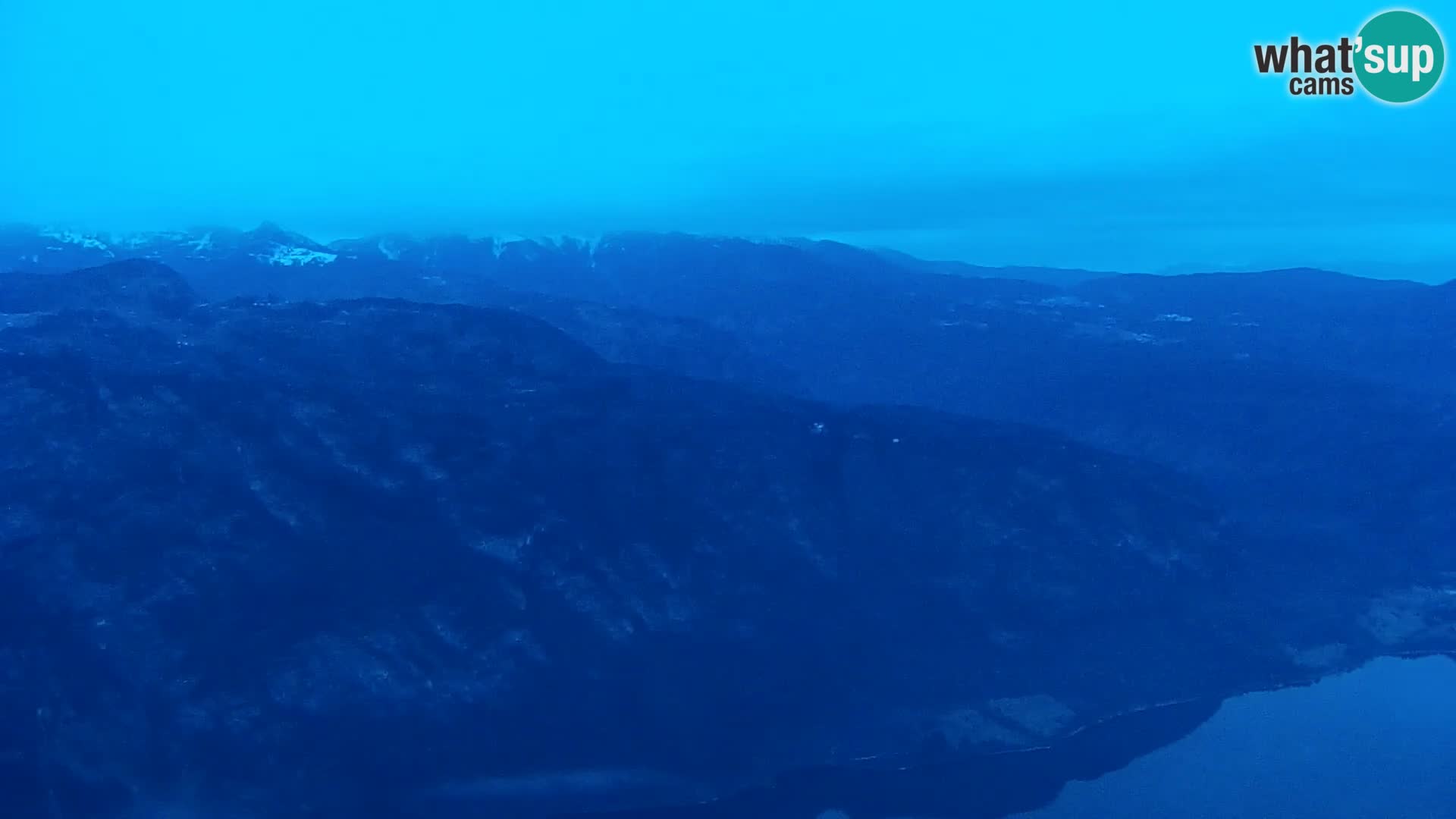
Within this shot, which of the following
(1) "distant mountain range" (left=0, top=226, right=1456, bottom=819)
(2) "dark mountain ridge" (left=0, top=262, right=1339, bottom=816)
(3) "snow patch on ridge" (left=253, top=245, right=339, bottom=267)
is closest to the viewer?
(2) "dark mountain ridge" (left=0, top=262, right=1339, bottom=816)

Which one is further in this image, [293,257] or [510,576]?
[293,257]

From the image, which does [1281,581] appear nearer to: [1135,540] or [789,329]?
[1135,540]

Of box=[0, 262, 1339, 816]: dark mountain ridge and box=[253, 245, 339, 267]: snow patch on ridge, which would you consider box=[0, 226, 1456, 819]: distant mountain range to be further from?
box=[253, 245, 339, 267]: snow patch on ridge

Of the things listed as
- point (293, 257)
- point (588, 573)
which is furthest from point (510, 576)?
point (293, 257)

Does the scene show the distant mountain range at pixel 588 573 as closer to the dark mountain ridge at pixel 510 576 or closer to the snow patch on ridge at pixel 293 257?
the dark mountain ridge at pixel 510 576

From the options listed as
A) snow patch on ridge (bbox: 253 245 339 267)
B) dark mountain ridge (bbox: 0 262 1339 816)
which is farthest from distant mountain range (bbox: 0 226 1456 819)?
snow patch on ridge (bbox: 253 245 339 267)

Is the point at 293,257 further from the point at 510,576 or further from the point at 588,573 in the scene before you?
the point at 588,573

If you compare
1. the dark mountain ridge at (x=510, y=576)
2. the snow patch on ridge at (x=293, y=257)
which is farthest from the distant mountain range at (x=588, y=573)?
the snow patch on ridge at (x=293, y=257)

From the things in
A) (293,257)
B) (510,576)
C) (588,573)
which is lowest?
(588,573)

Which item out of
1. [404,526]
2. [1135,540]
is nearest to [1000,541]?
[1135,540]
